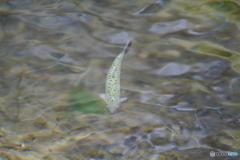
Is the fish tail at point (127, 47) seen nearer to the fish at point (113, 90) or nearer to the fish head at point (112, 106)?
the fish at point (113, 90)

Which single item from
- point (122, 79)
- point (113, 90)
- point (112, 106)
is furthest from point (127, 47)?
point (112, 106)

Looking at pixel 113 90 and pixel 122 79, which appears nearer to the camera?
pixel 113 90

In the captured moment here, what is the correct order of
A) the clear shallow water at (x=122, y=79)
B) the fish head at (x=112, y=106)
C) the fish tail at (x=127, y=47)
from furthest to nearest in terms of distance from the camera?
the fish tail at (x=127, y=47) < the fish head at (x=112, y=106) < the clear shallow water at (x=122, y=79)

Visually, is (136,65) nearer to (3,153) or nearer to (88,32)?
(88,32)

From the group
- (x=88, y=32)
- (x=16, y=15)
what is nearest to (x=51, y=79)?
(x=88, y=32)

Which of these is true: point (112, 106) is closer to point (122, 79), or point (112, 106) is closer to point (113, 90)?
point (113, 90)

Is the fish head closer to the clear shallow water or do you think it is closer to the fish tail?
the clear shallow water

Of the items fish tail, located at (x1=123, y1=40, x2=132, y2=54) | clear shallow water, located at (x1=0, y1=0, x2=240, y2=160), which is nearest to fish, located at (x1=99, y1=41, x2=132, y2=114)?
clear shallow water, located at (x1=0, y1=0, x2=240, y2=160)

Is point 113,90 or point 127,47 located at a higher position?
point 127,47

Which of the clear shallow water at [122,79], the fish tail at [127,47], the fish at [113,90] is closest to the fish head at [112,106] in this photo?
the fish at [113,90]
